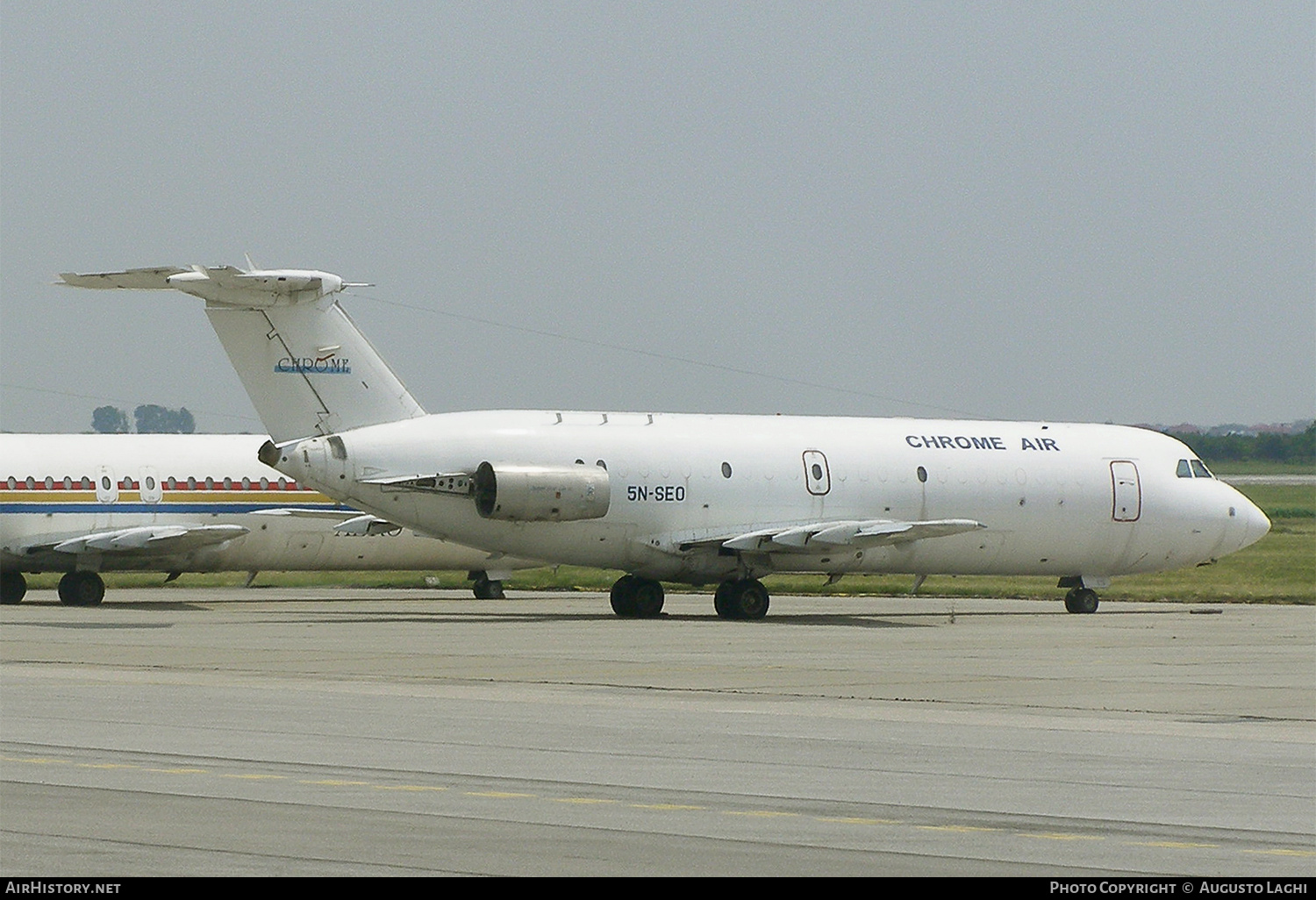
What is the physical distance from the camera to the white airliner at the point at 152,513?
45.2 meters

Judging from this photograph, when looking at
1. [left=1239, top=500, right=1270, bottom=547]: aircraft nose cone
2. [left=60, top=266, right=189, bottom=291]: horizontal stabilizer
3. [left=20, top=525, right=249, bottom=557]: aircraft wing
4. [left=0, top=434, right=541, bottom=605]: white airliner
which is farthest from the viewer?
[left=1239, top=500, right=1270, bottom=547]: aircraft nose cone

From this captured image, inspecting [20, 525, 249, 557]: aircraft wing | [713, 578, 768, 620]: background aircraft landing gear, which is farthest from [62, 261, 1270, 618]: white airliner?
[20, 525, 249, 557]: aircraft wing

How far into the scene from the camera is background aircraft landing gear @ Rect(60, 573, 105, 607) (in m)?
45.5

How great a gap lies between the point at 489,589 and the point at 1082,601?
45.0 feet

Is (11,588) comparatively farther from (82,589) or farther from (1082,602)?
(1082,602)

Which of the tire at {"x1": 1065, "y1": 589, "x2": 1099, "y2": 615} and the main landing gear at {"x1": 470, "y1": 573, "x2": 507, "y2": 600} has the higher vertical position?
the main landing gear at {"x1": 470, "y1": 573, "x2": 507, "y2": 600}

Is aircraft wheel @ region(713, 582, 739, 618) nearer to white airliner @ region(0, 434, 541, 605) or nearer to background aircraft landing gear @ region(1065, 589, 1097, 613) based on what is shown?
white airliner @ region(0, 434, 541, 605)

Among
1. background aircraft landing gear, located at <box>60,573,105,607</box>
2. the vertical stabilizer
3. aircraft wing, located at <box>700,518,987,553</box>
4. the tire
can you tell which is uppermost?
the vertical stabilizer

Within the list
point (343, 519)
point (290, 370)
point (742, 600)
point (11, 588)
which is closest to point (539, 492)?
point (742, 600)

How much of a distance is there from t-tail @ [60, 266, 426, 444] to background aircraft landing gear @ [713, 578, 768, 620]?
24.1 ft

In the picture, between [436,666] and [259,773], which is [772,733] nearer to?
[259,773]

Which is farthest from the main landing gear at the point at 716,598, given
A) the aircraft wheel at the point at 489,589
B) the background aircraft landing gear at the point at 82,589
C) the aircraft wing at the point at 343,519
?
the background aircraft landing gear at the point at 82,589

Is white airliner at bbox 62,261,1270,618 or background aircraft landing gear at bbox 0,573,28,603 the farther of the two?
background aircraft landing gear at bbox 0,573,28,603
